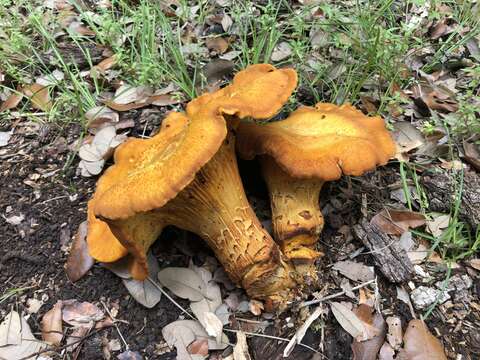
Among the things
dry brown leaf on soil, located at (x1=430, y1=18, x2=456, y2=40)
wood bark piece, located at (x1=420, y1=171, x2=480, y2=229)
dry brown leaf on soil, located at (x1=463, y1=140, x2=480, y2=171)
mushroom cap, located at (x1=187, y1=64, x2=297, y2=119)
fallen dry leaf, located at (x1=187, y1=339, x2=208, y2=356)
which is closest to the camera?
mushroom cap, located at (x1=187, y1=64, x2=297, y2=119)

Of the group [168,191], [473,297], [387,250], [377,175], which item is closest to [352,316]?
[387,250]

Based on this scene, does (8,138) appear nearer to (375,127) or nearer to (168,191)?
(168,191)

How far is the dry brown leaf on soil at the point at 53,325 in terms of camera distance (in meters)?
2.81

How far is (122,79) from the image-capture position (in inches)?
164

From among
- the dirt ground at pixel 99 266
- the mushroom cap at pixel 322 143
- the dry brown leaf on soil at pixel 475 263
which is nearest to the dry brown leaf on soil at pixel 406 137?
the dirt ground at pixel 99 266

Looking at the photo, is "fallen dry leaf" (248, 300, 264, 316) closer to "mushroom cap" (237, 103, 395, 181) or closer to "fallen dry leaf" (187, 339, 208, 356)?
"fallen dry leaf" (187, 339, 208, 356)

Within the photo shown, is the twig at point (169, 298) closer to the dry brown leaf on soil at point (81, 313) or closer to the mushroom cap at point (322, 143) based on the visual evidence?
the dry brown leaf on soil at point (81, 313)

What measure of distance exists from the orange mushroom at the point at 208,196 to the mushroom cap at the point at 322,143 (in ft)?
0.70

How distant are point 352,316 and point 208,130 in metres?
1.45

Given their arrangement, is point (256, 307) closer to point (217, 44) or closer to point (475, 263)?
point (475, 263)

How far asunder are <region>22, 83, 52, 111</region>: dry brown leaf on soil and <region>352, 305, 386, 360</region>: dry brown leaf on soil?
3.07m

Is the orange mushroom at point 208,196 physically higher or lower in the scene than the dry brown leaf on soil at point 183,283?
higher

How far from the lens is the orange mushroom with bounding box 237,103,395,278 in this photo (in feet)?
8.62

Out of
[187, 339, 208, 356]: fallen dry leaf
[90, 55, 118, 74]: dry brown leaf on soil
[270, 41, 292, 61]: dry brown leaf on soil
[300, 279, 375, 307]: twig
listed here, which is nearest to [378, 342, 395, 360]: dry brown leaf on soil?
[300, 279, 375, 307]: twig
